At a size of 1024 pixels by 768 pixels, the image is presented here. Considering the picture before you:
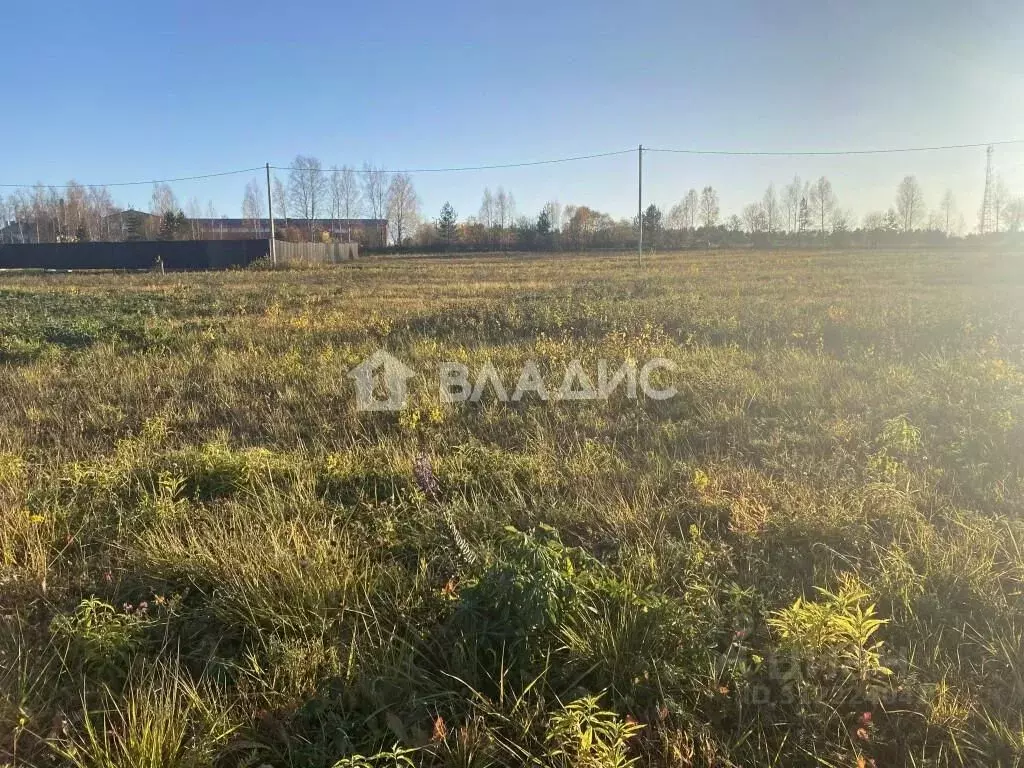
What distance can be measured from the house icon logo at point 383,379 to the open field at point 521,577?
26cm

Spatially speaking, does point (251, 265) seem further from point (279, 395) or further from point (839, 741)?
point (839, 741)

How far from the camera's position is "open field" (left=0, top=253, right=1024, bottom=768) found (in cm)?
197

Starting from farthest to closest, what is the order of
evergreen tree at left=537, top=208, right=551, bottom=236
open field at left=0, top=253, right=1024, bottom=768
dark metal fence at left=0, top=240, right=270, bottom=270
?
1. evergreen tree at left=537, top=208, right=551, bottom=236
2. dark metal fence at left=0, top=240, right=270, bottom=270
3. open field at left=0, top=253, right=1024, bottom=768

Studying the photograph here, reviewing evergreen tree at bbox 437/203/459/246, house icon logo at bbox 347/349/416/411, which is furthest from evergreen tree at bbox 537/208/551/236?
house icon logo at bbox 347/349/416/411

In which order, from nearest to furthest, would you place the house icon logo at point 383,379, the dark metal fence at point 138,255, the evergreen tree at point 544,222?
the house icon logo at point 383,379 → the dark metal fence at point 138,255 → the evergreen tree at point 544,222

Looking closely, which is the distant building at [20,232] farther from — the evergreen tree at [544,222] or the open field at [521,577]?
the open field at [521,577]

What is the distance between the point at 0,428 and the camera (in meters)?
5.12

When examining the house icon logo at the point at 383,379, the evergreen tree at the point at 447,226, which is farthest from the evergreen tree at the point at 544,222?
the house icon logo at the point at 383,379

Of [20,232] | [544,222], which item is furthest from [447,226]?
[20,232]

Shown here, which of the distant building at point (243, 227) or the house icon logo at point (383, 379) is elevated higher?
the distant building at point (243, 227)

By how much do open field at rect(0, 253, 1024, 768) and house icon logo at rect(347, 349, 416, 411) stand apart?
0.26 metres

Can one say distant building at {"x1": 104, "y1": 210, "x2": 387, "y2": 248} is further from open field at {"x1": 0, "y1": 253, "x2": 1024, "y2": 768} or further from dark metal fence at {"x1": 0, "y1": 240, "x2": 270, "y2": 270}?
open field at {"x1": 0, "y1": 253, "x2": 1024, "y2": 768}

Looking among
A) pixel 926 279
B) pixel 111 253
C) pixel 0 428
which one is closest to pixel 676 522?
pixel 0 428

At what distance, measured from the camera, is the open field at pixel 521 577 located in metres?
1.97
